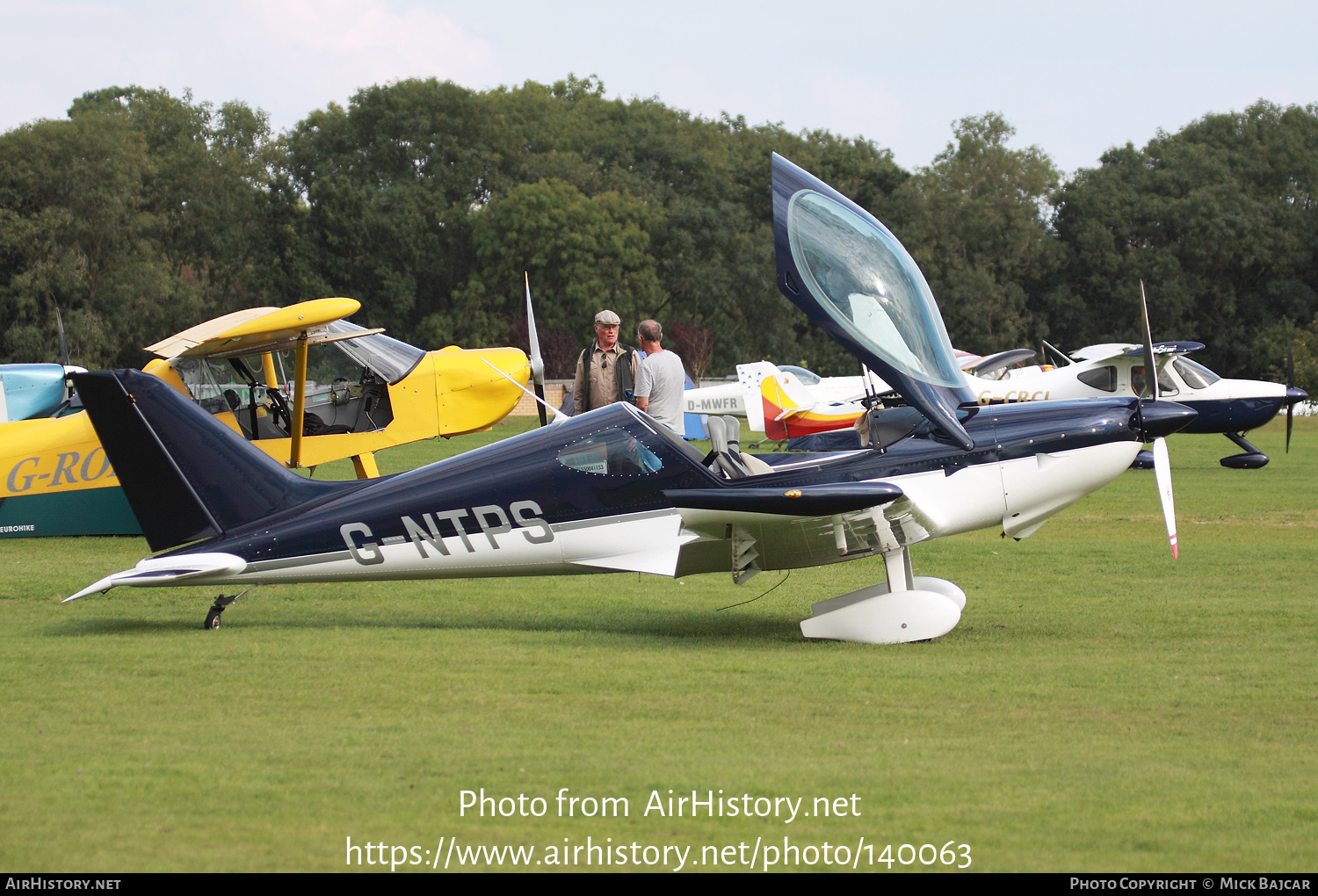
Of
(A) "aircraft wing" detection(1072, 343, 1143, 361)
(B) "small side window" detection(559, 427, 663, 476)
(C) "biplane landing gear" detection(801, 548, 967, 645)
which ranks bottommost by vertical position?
(C) "biplane landing gear" detection(801, 548, 967, 645)

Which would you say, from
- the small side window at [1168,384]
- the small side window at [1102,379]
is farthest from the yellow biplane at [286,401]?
the small side window at [1102,379]

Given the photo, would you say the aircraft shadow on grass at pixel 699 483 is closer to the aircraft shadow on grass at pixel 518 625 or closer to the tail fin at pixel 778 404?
the aircraft shadow on grass at pixel 518 625

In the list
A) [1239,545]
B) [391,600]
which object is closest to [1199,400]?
[1239,545]

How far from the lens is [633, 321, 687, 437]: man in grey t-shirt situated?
343 inches

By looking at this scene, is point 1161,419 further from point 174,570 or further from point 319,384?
point 319,384

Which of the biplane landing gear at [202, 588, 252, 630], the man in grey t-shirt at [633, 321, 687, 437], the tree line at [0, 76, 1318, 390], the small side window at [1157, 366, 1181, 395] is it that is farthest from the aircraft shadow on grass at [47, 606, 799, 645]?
the tree line at [0, 76, 1318, 390]

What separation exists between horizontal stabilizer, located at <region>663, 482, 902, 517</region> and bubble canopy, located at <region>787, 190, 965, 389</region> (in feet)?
2.90

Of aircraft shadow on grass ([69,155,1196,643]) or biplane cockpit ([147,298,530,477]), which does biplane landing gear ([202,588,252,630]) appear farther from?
biplane cockpit ([147,298,530,477])

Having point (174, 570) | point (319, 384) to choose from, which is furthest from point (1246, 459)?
point (174, 570)

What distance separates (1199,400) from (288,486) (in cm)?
1669

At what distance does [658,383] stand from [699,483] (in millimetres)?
1654

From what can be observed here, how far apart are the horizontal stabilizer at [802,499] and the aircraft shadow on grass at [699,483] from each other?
0.23 metres

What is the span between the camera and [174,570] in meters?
6.98

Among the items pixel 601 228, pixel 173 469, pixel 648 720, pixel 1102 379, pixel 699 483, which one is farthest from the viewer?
pixel 601 228
